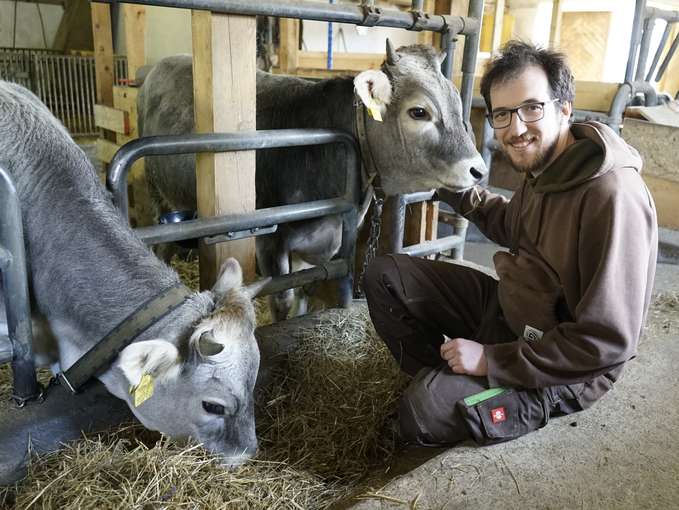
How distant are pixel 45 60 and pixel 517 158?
1245cm

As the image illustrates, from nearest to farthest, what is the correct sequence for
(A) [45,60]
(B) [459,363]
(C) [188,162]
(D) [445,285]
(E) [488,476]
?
(E) [488,476] < (B) [459,363] < (D) [445,285] < (C) [188,162] < (A) [45,60]

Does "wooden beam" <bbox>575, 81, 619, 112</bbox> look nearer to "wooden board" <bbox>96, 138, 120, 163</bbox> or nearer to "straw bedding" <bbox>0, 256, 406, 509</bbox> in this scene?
"straw bedding" <bbox>0, 256, 406, 509</bbox>

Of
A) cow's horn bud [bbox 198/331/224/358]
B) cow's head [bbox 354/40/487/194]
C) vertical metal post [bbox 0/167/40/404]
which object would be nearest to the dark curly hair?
cow's head [bbox 354/40/487/194]

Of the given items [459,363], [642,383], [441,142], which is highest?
[441,142]

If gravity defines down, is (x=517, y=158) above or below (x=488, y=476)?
above

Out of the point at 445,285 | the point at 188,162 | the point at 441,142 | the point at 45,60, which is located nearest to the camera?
the point at 445,285

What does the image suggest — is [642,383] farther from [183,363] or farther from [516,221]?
[183,363]

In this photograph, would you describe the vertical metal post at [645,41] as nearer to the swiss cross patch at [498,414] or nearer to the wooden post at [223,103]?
the wooden post at [223,103]

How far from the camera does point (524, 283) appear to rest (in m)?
2.41

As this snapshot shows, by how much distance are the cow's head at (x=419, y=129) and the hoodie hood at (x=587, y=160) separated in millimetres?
1029

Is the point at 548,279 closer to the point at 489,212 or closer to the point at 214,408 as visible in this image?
the point at 489,212

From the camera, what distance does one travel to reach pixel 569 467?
2.14 metres

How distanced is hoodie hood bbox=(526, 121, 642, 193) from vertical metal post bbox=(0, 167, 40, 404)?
1844mm

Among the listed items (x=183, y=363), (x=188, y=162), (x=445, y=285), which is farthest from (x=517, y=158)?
(x=188, y=162)
